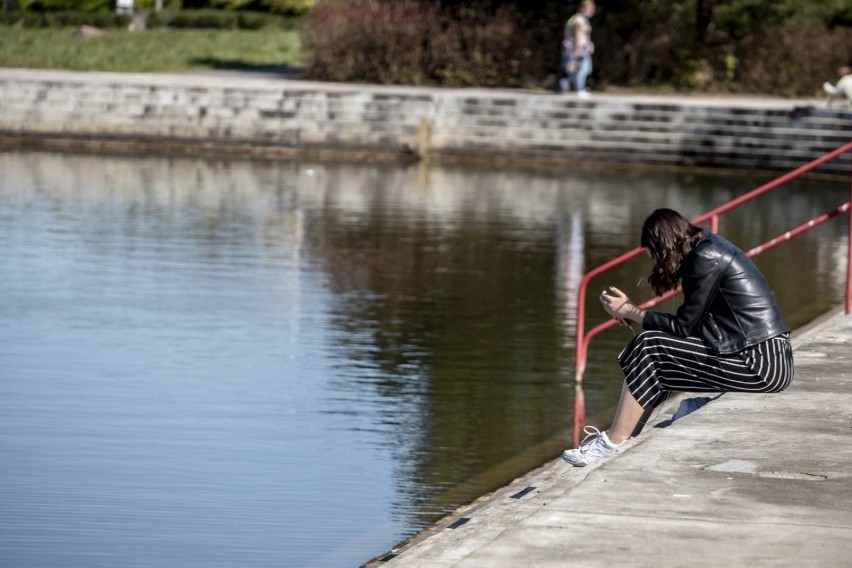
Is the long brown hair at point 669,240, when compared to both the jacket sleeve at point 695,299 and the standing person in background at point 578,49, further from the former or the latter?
the standing person in background at point 578,49

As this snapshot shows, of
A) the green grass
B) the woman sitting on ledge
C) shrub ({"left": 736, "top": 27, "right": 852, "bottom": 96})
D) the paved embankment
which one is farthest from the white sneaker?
the green grass

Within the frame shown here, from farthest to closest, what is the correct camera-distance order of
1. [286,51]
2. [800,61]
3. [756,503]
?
[286,51]
[800,61]
[756,503]

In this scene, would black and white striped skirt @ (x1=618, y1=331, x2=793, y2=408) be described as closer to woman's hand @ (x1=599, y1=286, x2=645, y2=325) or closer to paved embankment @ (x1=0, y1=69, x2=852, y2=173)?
woman's hand @ (x1=599, y1=286, x2=645, y2=325)

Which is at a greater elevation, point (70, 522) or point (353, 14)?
point (353, 14)

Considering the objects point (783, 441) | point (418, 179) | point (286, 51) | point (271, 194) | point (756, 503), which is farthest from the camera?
point (286, 51)

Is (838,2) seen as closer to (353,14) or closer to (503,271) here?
(353,14)

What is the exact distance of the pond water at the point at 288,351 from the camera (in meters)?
7.76

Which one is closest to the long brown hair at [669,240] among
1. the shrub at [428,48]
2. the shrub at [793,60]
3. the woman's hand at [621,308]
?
the woman's hand at [621,308]

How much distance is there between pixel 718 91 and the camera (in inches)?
1236

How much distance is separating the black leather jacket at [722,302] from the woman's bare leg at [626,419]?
35 cm

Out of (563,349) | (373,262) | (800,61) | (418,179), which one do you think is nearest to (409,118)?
(418,179)

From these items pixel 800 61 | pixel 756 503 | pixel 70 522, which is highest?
pixel 800 61

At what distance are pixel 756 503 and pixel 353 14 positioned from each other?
25.8m

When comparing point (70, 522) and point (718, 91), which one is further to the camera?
point (718, 91)
